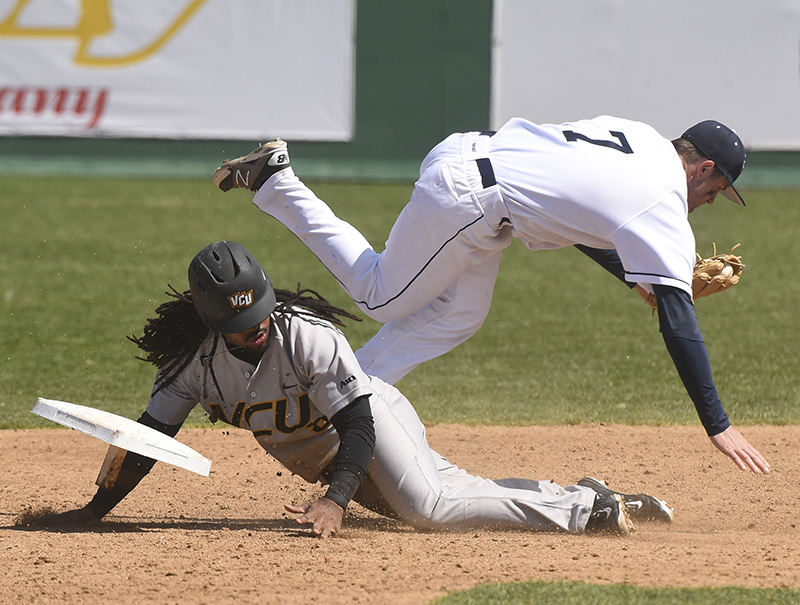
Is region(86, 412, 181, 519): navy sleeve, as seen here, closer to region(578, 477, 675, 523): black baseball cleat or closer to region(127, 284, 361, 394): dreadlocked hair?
region(127, 284, 361, 394): dreadlocked hair

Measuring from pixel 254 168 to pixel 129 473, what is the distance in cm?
145

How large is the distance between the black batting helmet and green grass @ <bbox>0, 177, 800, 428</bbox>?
275 centimetres

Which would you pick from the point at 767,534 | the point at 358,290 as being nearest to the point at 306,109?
the point at 358,290

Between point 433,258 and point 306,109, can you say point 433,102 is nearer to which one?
point 306,109

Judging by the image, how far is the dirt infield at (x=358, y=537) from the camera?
A: 12.1ft

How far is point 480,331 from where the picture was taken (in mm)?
8961

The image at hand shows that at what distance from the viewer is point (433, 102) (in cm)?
1480

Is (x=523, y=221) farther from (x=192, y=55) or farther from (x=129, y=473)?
(x=192, y=55)

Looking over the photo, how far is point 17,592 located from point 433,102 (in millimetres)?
11734

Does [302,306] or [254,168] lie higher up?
[254,168]

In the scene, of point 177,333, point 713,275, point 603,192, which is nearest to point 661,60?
point 713,275

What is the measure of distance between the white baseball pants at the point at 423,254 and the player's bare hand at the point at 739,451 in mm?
1131

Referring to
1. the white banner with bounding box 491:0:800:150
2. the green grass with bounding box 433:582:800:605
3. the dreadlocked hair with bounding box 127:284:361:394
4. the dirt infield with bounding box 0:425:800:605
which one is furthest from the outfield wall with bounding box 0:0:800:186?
the green grass with bounding box 433:582:800:605

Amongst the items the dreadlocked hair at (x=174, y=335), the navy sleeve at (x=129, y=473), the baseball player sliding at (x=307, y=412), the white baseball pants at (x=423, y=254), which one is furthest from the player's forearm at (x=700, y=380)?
the navy sleeve at (x=129, y=473)
